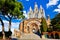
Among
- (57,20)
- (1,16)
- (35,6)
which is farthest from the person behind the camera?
(35,6)

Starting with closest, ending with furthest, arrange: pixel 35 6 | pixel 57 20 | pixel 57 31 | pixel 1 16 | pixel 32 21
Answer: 1. pixel 1 16
2. pixel 57 31
3. pixel 57 20
4. pixel 32 21
5. pixel 35 6

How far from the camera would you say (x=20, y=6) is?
36.7m

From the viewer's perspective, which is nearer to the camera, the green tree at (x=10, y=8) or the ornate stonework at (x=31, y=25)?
the green tree at (x=10, y=8)

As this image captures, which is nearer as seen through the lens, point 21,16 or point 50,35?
point 21,16

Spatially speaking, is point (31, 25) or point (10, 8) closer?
point (10, 8)

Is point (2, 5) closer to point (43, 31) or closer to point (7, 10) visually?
point (7, 10)

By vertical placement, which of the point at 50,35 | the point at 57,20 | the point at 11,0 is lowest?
the point at 50,35

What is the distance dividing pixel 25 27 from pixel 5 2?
37742 mm

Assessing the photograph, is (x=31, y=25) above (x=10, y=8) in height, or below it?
below

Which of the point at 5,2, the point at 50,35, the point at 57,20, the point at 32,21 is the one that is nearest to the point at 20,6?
the point at 5,2

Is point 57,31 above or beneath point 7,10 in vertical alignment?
beneath

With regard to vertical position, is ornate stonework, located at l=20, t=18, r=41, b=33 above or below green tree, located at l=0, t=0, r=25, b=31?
below

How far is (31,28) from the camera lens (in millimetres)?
71250

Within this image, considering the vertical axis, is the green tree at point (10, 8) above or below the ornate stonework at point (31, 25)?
above
